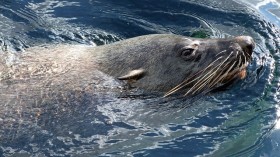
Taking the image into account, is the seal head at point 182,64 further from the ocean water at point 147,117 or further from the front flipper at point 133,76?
the ocean water at point 147,117

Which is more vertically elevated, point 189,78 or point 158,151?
point 189,78

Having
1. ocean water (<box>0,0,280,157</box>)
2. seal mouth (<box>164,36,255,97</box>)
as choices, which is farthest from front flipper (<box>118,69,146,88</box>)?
seal mouth (<box>164,36,255,97</box>)

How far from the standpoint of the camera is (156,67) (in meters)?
8.45

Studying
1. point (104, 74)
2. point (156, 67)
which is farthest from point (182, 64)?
point (104, 74)

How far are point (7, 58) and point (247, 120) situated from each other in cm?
339

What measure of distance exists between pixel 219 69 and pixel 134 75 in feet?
3.63

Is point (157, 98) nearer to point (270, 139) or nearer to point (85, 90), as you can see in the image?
point (85, 90)

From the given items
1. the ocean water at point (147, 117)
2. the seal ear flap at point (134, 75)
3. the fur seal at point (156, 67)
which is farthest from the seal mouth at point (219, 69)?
the seal ear flap at point (134, 75)

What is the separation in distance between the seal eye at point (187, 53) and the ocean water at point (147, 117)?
57cm

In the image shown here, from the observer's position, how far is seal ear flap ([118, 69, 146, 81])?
8.31 meters

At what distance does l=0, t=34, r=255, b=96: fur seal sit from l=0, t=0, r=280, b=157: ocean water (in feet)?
0.83

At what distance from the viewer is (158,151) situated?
7391 mm

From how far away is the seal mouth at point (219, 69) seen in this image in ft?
27.1

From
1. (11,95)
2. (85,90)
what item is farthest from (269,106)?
(11,95)
